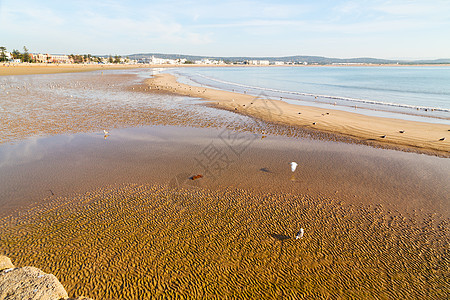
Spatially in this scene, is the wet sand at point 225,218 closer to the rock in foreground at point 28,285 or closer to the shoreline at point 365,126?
the rock in foreground at point 28,285

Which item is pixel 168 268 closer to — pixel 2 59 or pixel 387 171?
pixel 387 171

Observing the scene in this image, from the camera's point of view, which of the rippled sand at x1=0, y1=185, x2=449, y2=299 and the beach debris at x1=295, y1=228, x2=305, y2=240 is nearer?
the rippled sand at x1=0, y1=185, x2=449, y2=299

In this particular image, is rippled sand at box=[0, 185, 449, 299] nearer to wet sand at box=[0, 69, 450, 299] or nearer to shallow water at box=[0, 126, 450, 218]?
wet sand at box=[0, 69, 450, 299]

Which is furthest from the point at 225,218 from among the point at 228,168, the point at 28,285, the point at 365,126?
the point at 365,126

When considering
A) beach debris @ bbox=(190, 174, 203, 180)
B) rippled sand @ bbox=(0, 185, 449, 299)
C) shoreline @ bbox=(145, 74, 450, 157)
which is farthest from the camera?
shoreline @ bbox=(145, 74, 450, 157)

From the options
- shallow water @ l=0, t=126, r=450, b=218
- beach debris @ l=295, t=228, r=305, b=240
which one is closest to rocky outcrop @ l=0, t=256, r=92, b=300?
shallow water @ l=0, t=126, r=450, b=218

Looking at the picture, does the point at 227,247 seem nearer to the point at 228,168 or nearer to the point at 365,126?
the point at 228,168
